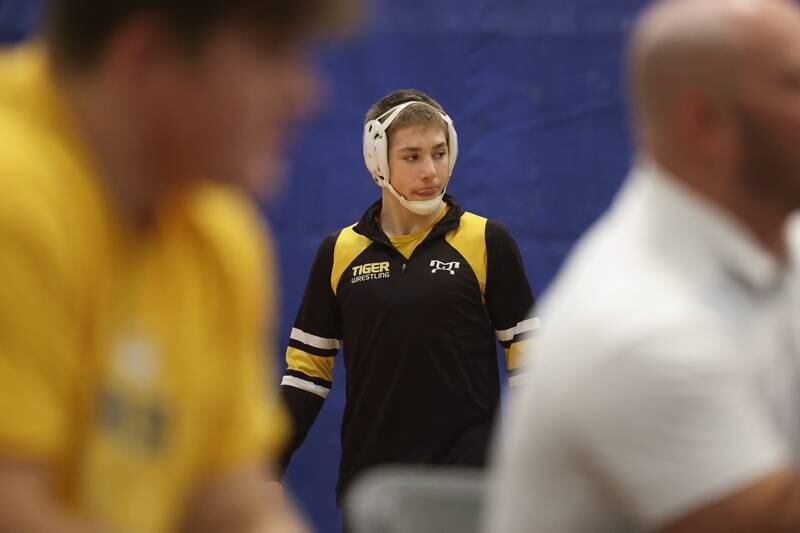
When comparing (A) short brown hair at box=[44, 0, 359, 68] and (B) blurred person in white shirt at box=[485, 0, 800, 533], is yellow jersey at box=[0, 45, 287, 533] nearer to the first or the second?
(A) short brown hair at box=[44, 0, 359, 68]

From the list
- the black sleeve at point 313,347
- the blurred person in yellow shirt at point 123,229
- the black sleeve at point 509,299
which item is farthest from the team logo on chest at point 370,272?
the blurred person in yellow shirt at point 123,229

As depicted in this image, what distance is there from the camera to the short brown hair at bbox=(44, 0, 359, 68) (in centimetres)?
103


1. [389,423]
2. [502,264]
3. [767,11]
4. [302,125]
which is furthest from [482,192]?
[302,125]

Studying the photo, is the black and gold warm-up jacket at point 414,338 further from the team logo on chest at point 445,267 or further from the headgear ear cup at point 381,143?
the headgear ear cup at point 381,143

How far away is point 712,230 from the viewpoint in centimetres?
170

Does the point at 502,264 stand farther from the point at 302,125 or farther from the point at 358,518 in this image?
the point at 302,125

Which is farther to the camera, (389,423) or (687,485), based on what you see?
(389,423)

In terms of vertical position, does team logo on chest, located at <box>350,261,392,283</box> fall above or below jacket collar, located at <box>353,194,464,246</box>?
below

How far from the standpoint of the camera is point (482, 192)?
209 inches

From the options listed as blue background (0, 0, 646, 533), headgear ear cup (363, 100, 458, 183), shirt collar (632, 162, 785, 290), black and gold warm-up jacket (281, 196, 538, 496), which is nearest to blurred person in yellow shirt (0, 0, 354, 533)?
shirt collar (632, 162, 785, 290)

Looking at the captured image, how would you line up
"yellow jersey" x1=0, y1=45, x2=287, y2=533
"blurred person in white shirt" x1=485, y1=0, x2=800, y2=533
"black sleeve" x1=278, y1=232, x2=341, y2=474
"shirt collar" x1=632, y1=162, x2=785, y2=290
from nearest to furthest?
"yellow jersey" x1=0, y1=45, x2=287, y2=533 < "blurred person in white shirt" x1=485, y1=0, x2=800, y2=533 < "shirt collar" x1=632, y1=162, x2=785, y2=290 < "black sleeve" x1=278, y1=232, x2=341, y2=474

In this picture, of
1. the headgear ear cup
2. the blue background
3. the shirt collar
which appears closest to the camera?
the shirt collar

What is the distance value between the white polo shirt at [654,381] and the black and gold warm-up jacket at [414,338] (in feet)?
7.21

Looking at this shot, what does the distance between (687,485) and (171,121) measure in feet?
2.81
